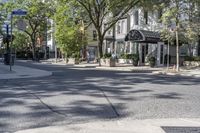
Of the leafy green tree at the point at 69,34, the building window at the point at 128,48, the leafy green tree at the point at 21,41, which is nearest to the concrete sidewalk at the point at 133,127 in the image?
the leafy green tree at the point at 69,34

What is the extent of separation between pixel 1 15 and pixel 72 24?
28.0m

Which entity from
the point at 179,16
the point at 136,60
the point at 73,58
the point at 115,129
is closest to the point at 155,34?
the point at 136,60

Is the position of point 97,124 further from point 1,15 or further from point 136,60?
point 1,15

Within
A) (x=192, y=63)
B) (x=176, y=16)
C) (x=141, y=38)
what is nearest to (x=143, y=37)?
(x=141, y=38)

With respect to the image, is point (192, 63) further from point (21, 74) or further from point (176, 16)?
point (21, 74)

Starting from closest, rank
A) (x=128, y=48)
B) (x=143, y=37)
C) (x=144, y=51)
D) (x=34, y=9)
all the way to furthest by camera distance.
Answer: (x=143, y=37) → (x=144, y=51) → (x=128, y=48) → (x=34, y=9)

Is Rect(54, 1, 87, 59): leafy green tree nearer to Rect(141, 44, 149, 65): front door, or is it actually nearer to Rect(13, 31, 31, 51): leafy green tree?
Rect(141, 44, 149, 65): front door

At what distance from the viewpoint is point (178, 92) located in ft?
48.8

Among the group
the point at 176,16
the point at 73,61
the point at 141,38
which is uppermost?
the point at 176,16

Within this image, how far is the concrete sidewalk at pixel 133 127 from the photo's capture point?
27.4 ft

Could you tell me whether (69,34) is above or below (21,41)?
below

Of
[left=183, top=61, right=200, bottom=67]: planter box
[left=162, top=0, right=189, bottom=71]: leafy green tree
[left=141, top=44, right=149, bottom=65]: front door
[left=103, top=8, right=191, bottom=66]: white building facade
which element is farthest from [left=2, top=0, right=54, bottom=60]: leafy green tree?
[left=162, top=0, right=189, bottom=71]: leafy green tree

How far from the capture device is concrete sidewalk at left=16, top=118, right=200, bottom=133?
27.4 feet

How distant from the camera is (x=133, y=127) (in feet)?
28.5
